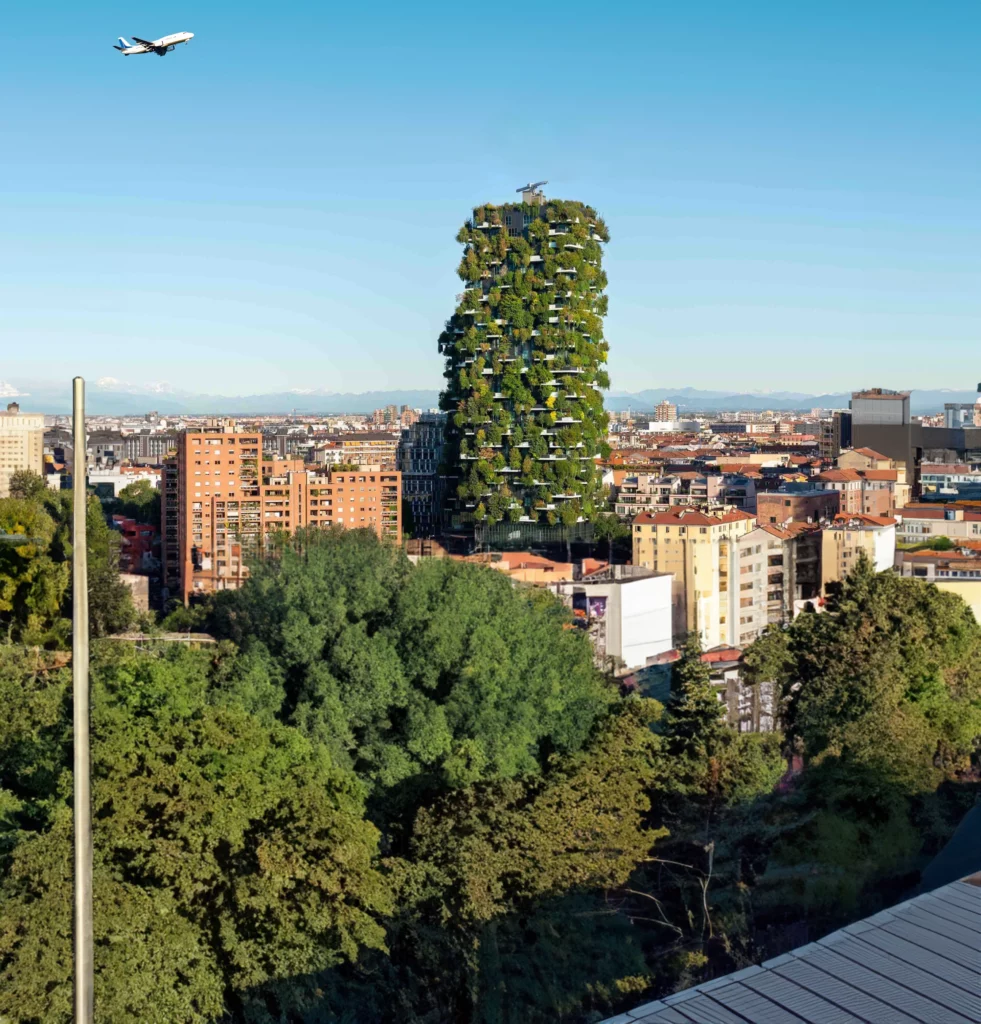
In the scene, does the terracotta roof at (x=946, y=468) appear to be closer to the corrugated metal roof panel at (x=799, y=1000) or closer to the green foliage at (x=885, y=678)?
the green foliage at (x=885, y=678)

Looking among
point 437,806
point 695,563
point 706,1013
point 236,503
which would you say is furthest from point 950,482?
point 706,1013

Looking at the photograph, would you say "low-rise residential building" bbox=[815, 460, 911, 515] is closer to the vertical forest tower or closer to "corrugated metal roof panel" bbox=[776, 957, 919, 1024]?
the vertical forest tower

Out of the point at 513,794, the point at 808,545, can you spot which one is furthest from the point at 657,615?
the point at 513,794

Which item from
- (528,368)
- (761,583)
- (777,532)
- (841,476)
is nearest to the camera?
(761,583)

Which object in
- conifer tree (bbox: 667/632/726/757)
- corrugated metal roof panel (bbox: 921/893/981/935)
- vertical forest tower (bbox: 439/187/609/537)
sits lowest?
conifer tree (bbox: 667/632/726/757)

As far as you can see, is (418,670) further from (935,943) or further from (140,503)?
(140,503)

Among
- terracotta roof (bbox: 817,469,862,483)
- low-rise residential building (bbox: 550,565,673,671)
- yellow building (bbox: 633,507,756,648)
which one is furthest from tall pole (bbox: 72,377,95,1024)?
terracotta roof (bbox: 817,469,862,483)

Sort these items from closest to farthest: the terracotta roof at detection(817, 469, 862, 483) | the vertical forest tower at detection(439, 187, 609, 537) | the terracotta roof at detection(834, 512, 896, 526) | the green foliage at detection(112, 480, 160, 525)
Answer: the vertical forest tower at detection(439, 187, 609, 537) → the terracotta roof at detection(834, 512, 896, 526) → the green foliage at detection(112, 480, 160, 525) → the terracotta roof at detection(817, 469, 862, 483)
